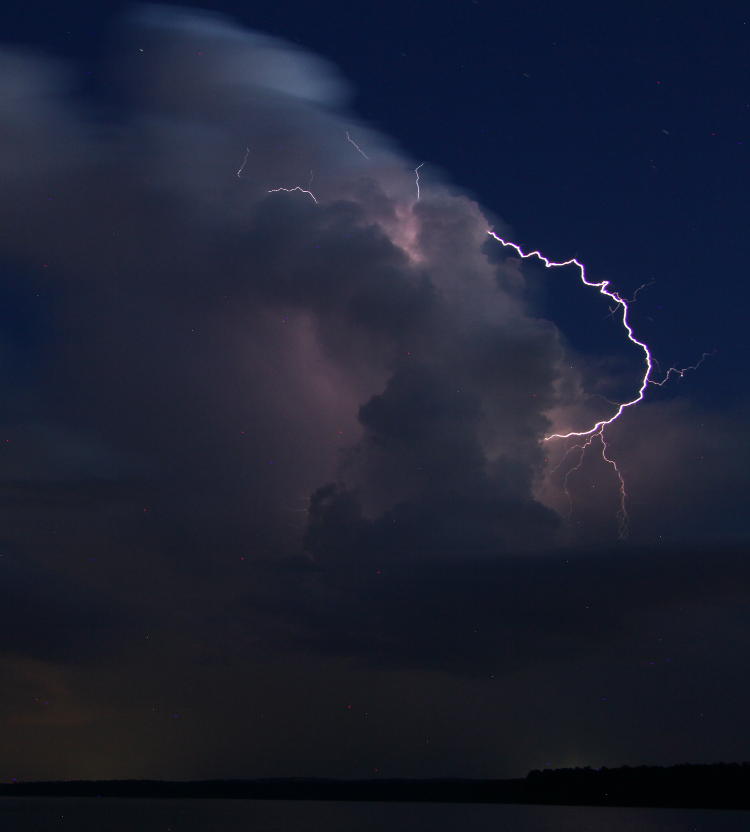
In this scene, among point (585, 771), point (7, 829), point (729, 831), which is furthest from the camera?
point (585, 771)

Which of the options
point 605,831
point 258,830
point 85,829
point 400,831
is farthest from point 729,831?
point 85,829

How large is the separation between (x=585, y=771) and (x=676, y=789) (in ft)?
41.7

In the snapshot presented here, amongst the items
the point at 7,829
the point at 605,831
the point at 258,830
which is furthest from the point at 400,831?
the point at 7,829

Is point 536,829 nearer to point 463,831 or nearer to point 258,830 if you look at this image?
point 463,831

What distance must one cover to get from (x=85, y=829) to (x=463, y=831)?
88.7 ft

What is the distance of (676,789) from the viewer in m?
111

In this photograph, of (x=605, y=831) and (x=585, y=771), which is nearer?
(x=605, y=831)

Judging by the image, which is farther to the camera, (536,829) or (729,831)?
(536,829)

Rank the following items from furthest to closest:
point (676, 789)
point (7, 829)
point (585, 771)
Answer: point (585, 771) → point (676, 789) → point (7, 829)

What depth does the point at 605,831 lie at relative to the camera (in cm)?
7075

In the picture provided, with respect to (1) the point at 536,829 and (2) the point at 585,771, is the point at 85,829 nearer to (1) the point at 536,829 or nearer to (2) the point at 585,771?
(1) the point at 536,829

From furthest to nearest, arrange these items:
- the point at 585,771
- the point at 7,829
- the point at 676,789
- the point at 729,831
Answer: the point at 585,771 → the point at 676,789 → the point at 7,829 → the point at 729,831

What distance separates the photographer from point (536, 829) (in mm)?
73375

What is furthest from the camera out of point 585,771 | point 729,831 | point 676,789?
point 585,771
